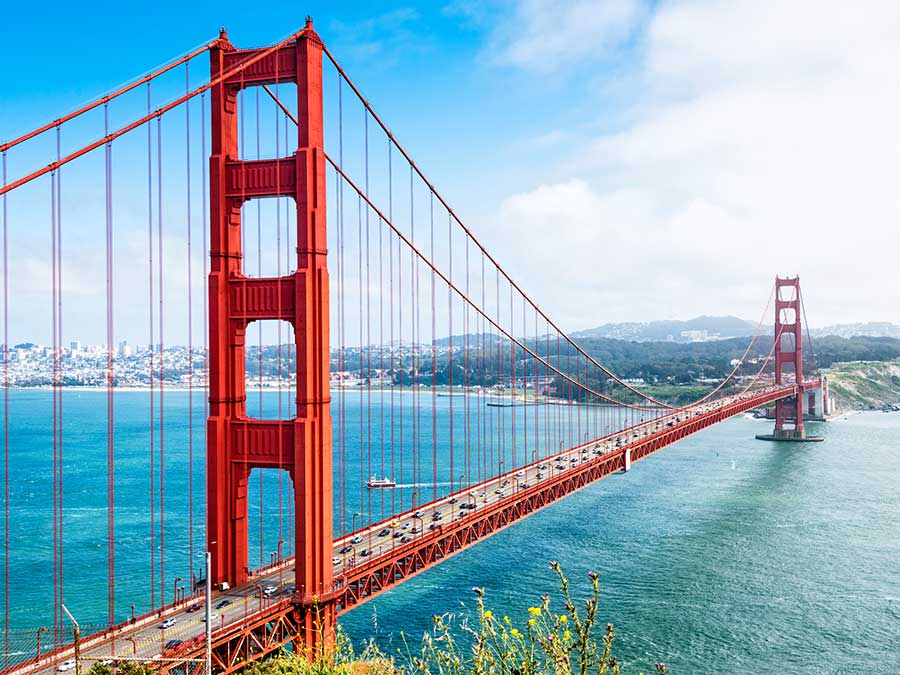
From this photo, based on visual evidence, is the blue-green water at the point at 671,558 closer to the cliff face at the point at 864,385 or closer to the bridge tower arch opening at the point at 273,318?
the bridge tower arch opening at the point at 273,318

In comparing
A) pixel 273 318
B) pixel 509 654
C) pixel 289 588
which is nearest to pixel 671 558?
pixel 289 588

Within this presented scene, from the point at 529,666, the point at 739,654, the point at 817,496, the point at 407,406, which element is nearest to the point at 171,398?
the point at 407,406

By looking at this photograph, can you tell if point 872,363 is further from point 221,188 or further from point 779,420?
point 221,188

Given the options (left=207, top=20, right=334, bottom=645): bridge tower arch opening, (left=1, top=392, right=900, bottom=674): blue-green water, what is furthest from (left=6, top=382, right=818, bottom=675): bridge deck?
(left=1, top=392, right=900, bottom=674): blue-green water

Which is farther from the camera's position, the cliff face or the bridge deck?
the cliff face

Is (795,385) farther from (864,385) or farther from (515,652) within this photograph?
(515,652)

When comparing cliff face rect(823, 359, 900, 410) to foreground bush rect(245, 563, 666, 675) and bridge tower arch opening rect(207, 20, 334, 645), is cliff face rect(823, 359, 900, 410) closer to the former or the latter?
bridge tower arch opening rect(207, 20, 334, 645)
